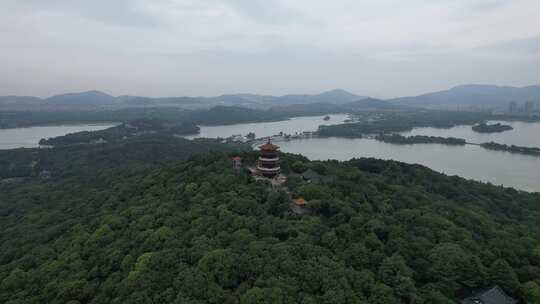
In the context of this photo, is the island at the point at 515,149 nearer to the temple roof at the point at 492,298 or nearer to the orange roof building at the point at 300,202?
the temple roof at the point at 492,298

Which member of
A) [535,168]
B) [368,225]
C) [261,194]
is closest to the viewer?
[368,225]

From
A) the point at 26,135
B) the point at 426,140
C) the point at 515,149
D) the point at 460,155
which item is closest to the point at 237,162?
the point at 460,155

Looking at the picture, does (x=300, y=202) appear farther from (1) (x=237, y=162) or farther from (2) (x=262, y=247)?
(1) (x=237, y=162)

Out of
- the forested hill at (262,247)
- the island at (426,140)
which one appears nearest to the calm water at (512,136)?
the island at (426,140)

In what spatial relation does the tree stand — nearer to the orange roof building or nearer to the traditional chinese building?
the orange roof building

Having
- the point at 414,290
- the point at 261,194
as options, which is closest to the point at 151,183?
the point at 261,194

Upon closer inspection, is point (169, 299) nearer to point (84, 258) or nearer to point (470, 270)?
point (84, 258)

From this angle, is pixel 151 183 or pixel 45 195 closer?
pixel 151 183
